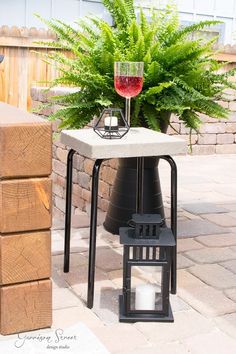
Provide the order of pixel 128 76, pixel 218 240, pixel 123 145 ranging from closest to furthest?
1. pixel 123 145
2. pixel 128 76
3. pixel 218 240

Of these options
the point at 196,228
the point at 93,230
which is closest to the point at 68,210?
the point at 93,230

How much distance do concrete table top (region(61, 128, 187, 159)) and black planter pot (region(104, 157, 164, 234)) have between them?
0.80m

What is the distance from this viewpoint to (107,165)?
4668 millimetres

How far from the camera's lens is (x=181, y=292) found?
2953 millimetres

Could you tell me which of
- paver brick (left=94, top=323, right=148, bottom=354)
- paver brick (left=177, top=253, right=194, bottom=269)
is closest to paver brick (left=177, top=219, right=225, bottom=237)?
paver brick (left=177, top=253, right=194, bottom=269)

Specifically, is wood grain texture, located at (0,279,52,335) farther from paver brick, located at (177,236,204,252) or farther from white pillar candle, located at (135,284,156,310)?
paver brick, located at (177,236,204,252)

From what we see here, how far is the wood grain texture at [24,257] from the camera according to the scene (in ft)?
7.68

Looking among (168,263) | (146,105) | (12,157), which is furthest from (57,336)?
(146,105)

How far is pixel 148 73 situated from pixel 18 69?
14.4ft

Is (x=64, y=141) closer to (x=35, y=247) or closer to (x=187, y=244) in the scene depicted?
(x=35, y=247)

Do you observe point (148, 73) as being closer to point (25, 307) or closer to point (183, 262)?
point (183, 262)

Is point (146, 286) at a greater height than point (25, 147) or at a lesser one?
lesser

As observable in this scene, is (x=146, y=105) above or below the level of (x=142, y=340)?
above

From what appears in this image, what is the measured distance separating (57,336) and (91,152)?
0.78 meters
